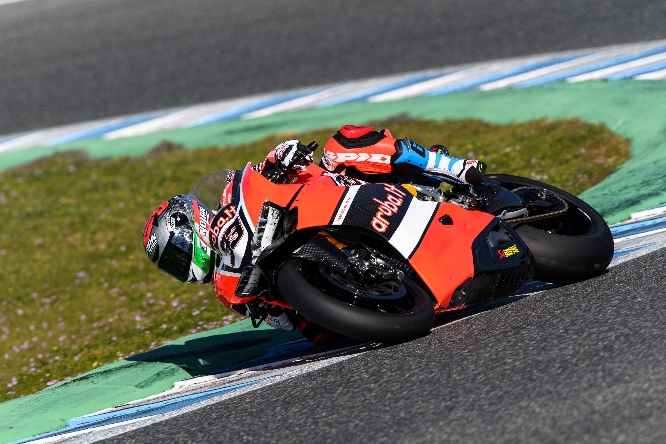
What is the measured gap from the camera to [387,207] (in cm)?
471

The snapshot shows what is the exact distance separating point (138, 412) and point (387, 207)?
5.44 ft

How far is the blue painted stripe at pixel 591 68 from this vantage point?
10.2 meters

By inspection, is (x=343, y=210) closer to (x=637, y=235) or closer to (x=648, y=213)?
(x=637, y=235)

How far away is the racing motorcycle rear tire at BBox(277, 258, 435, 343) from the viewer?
425 centimetres

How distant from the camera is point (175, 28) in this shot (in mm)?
14102

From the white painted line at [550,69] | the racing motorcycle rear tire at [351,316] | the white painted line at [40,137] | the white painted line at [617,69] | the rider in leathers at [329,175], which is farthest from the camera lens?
the white painted line at [40,137]

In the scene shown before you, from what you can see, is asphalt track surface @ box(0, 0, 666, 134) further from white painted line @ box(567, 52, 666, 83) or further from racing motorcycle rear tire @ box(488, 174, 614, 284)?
racing motorcycle rear tire @ box(488, 174, 614, 284)

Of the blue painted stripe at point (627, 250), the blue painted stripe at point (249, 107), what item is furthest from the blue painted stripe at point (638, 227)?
the blue painted stripe at point (249, 107)

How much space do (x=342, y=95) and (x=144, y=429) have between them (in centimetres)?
783

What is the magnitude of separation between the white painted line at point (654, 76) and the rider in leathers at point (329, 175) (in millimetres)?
4906

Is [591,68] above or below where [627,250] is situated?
below

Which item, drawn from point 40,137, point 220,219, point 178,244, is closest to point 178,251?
point 178,244

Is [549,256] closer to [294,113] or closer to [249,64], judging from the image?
[294,113]

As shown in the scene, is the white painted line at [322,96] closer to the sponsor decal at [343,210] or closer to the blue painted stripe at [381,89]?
the blue painted stripe at [381,89]
